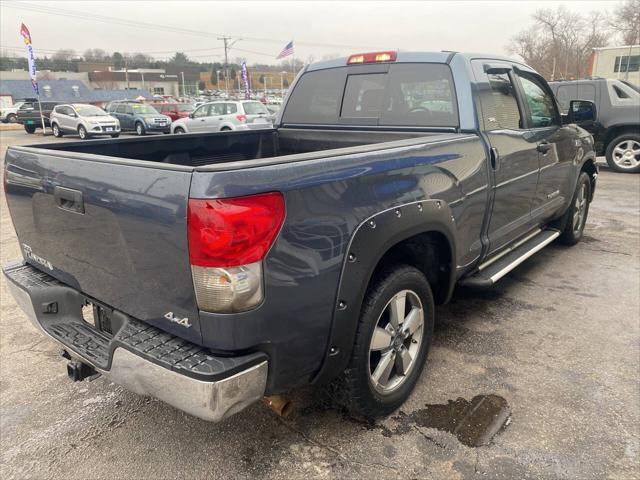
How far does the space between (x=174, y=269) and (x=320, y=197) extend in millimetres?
628

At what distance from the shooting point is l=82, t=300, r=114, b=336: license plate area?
2.34 m

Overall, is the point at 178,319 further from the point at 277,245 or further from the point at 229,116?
the point at 229,116

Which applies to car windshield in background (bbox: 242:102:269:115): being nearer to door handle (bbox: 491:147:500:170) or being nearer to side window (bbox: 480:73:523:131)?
side window (bbox: 480:73:523:131)

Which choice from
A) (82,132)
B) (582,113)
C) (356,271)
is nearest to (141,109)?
(82,132)

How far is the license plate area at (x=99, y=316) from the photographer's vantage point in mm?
2336

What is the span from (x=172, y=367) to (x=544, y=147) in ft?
11.4

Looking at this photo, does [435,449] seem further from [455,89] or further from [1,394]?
[1,394]

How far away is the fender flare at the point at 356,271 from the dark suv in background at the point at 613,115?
32.0ft

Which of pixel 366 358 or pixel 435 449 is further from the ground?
pixel 366 358

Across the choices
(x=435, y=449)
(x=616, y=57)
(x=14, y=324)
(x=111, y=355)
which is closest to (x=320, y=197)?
(x=111, y=355)

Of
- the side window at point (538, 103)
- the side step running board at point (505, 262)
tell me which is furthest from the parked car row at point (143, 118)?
the side step running board at point (505, 262)

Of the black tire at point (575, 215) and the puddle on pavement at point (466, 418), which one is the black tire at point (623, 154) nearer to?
the black tire at point (575, 215)

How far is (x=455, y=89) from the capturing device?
3.34 metres

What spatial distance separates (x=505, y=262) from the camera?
3824mm
